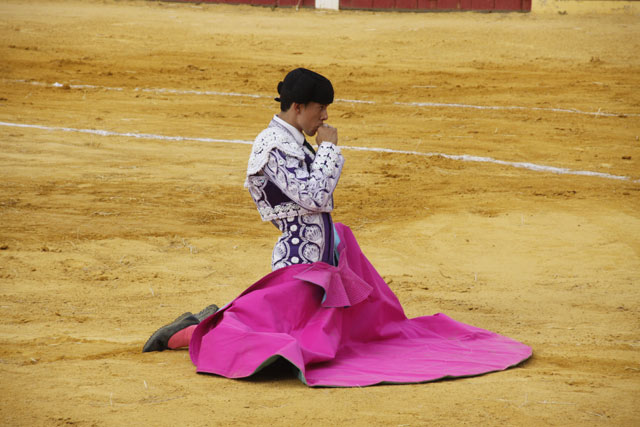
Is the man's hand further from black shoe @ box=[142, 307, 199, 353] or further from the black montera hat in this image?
black shoe @ box=[142, 307, 199, 353]

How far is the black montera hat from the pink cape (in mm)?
723

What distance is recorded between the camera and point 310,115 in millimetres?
3787

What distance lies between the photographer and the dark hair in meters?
3.71

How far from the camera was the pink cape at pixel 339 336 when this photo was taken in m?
3.52

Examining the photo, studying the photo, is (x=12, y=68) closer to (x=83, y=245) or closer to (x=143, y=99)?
(x=143, y=99)

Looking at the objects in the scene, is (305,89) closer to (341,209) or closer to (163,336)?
(163,336)

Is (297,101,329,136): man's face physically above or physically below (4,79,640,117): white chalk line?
above

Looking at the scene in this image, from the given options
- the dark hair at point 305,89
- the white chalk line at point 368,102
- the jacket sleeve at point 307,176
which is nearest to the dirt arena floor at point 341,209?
the white chalk line at point 368,102

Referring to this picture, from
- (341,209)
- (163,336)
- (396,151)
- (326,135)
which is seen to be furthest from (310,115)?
(396,151)

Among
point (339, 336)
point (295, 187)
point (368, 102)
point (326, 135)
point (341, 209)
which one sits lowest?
point (341, 209)

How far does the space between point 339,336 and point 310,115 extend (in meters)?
0.99

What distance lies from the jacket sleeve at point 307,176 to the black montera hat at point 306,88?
0.22 metres

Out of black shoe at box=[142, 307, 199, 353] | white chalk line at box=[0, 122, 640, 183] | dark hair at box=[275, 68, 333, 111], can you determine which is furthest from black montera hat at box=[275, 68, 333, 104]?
white chalk line at box=[0, 122, 640, 183]

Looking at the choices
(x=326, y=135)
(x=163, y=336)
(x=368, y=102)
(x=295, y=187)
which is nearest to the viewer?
(x=295, y=187)
